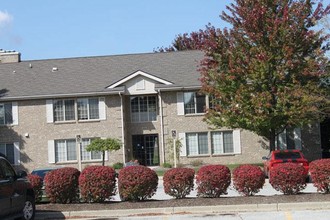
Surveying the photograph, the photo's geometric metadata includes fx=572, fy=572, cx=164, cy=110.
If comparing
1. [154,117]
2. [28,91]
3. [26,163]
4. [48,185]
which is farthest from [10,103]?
[48,185]

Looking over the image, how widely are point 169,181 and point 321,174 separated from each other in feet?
13.9

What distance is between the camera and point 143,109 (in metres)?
36.8

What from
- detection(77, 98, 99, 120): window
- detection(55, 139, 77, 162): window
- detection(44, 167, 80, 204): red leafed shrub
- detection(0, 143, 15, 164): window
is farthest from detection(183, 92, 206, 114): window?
detection(44, 167, 80, 204): red leafed shrub

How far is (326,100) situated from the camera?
28.4 metres

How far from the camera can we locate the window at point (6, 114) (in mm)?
36438

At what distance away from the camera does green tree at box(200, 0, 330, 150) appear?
2836 centimetres

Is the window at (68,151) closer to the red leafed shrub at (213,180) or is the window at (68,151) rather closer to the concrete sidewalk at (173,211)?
the red leafed shrub at (213,180)

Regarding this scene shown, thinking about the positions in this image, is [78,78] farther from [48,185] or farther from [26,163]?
[48,185]

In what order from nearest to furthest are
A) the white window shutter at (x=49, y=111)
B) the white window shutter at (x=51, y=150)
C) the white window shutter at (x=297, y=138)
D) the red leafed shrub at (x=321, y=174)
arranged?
the red leafed shrub at (x=321, y=174)
the white window shutter at (x=297, y=138)
the white window shutter at (x=51, y=150)
the white window shutter at (x=49, y=111)

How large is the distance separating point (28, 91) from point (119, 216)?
22864 mm

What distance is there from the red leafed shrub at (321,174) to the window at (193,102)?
19.7 meters

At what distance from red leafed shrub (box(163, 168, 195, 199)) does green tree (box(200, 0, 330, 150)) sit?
1285cm

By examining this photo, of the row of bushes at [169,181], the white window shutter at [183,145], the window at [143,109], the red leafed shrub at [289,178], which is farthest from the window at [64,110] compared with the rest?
the red leafed shrub at [289,178]

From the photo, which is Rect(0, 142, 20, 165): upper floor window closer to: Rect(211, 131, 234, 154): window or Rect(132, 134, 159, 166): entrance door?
Rect(132, 134, 159, 166): entrance door
